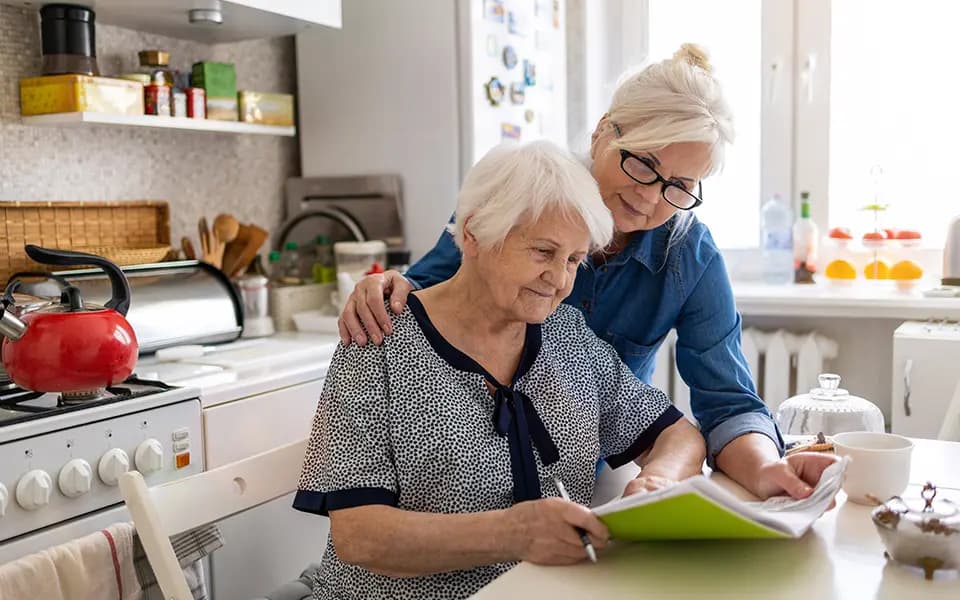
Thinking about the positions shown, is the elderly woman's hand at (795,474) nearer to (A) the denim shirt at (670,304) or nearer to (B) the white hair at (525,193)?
(A) the denim shirt at (670,304)

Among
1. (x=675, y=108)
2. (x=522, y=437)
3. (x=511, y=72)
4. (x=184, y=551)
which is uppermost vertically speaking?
(x=511, y=72)

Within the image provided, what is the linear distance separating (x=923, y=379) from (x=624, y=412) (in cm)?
122

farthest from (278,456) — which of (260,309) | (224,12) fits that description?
(224,12)

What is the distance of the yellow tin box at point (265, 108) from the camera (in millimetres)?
2592

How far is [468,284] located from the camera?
1313 mm

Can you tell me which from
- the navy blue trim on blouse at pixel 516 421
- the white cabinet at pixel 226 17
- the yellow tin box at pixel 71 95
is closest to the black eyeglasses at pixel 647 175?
the navy blue trim on blouse at pixel 516 421

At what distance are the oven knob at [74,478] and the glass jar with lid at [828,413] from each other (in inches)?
49.7

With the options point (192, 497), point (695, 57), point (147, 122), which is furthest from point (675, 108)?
point (147, 122)

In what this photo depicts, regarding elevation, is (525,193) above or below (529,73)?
below

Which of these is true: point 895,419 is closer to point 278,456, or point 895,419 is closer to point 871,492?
point 871,492

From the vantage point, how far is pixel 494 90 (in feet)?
8.97

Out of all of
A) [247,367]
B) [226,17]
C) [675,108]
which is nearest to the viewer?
[675,108]

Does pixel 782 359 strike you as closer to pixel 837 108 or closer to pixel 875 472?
pixel 837 108

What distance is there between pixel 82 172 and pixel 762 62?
212 cm
